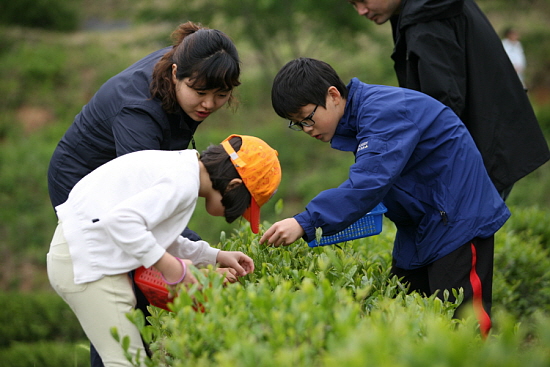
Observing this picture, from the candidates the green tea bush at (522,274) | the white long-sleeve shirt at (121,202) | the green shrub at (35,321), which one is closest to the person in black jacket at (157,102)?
the white long-sleeve shirt at (121,202)

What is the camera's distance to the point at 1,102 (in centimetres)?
1334

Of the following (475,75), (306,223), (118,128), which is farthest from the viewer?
(475,75)

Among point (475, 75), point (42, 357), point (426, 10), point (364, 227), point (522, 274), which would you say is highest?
point (426, 10)

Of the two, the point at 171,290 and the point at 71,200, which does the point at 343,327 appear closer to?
the point at 171,290

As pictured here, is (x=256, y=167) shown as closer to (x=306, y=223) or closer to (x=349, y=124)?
(x=306, y=223)

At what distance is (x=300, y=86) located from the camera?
9.25 feet

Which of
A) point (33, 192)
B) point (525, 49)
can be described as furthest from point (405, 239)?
point (525, 49)

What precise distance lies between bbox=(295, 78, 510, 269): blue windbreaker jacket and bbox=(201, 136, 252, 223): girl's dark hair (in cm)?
34

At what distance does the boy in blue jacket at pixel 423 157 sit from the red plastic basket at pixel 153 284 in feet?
1.79

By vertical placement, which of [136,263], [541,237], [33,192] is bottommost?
[33,192]

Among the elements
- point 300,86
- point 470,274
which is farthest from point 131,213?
point 470,274

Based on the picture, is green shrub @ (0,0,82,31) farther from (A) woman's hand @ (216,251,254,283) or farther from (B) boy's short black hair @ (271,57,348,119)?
(A) woman's hand @ (216,251,254,283)

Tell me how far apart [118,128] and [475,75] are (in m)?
2.06

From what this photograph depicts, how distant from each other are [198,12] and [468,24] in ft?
29.0
